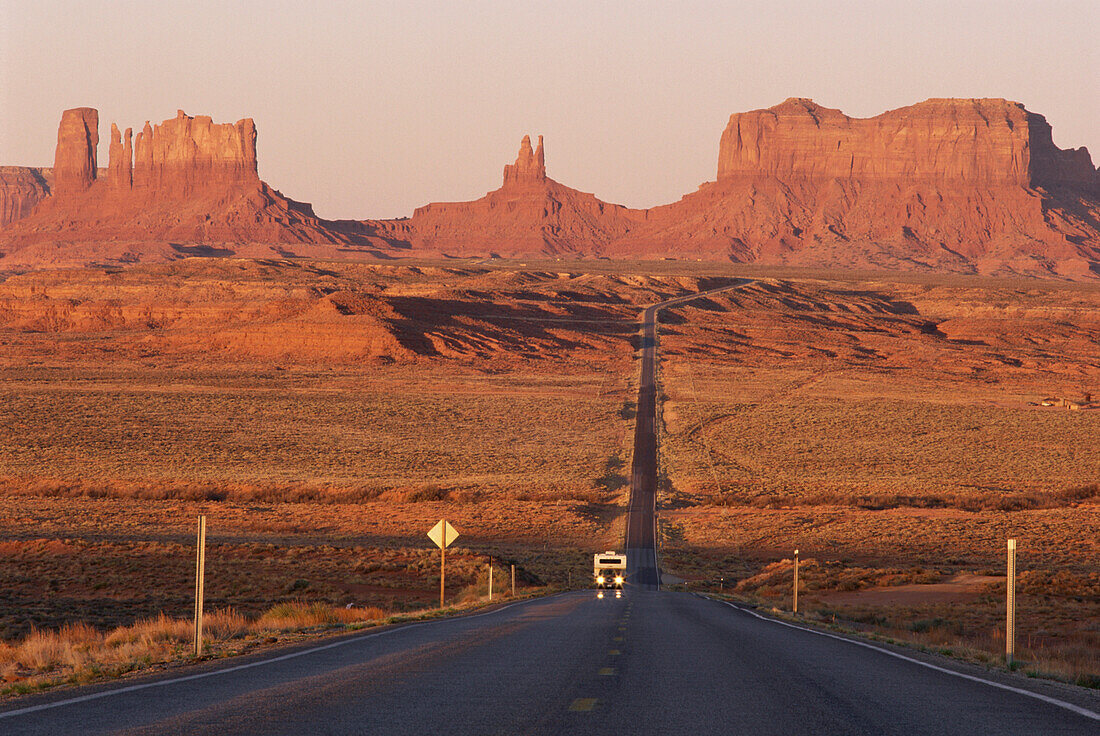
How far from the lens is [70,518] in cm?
5109

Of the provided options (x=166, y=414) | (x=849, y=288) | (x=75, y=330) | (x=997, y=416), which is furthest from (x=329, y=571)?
(x=849, y=288)

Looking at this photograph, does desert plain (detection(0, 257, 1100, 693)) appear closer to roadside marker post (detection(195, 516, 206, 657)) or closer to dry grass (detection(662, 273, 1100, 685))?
dry grass (detection(662, 273, 1100, 685))

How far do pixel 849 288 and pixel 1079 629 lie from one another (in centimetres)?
16082

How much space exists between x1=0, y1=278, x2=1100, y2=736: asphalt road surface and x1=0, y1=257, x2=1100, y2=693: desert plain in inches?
94.7

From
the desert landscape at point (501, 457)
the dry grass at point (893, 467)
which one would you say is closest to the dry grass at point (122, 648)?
the desert landscape at point (501, 457)

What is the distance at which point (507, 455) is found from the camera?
234 feet

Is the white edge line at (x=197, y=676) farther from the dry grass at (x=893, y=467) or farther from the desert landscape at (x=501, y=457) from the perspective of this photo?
the dry grass at (x=893, y=467)

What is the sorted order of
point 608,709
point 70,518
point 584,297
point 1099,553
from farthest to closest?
point 584,297 < point 70,518 < point 1099,553 < point 608,709

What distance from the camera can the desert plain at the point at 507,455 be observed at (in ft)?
109

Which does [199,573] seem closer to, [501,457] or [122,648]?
[122,648]

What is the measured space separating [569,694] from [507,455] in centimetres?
6113

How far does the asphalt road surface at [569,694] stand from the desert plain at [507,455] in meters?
2.41

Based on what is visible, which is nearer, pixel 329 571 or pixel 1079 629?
pixel 1079 629

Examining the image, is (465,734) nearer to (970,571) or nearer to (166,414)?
(970,571)
